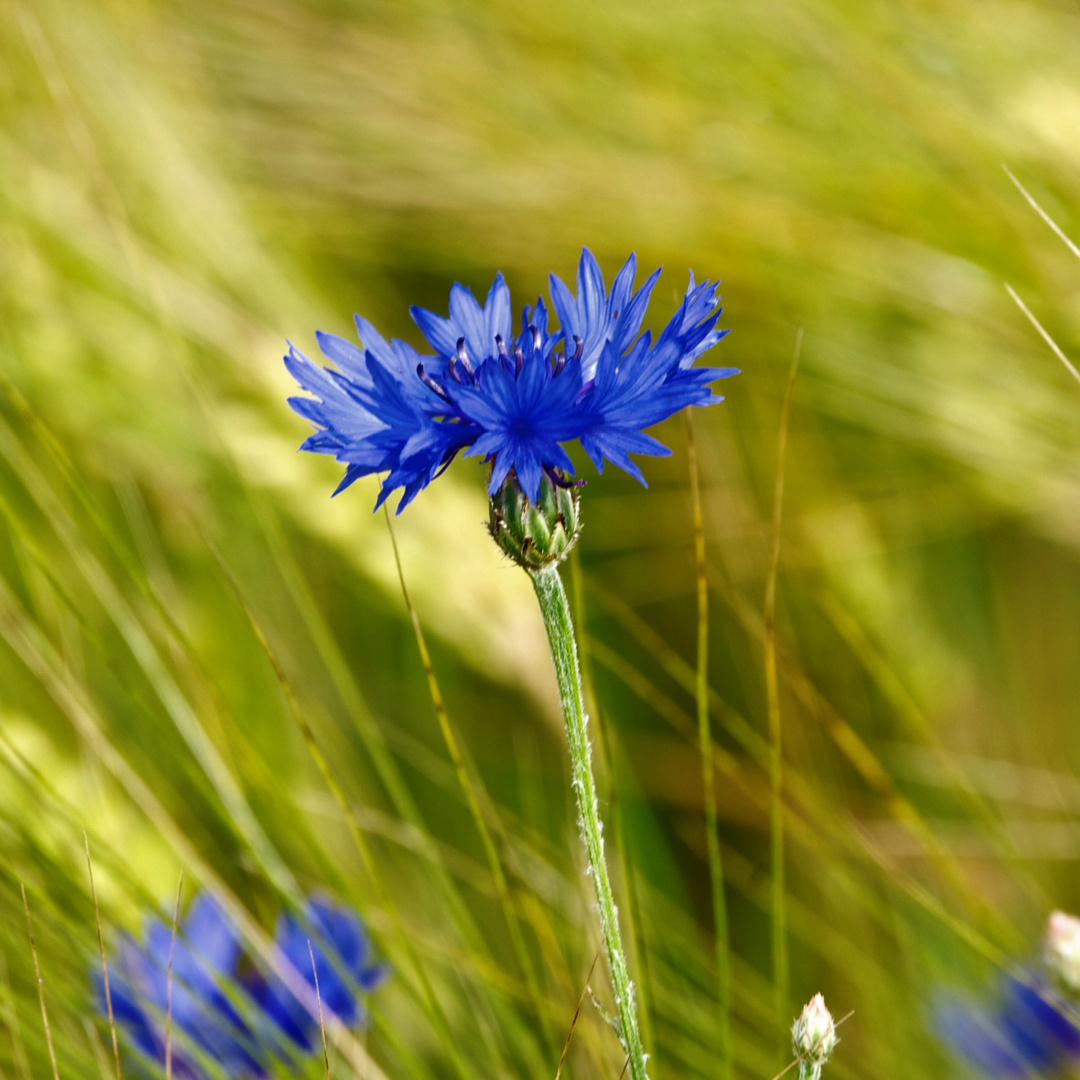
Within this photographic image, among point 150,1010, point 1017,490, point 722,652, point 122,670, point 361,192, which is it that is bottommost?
point 150,1010

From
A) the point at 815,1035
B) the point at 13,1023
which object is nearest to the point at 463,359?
the point at 815,1035

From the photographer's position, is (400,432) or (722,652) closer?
(400,432)

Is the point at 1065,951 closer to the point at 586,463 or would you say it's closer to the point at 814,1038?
the point at 814,1038

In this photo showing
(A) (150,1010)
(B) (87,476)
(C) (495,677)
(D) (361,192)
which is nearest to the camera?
(A) (150,1010)

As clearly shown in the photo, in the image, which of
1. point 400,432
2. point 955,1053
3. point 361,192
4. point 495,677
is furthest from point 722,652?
point 400,432

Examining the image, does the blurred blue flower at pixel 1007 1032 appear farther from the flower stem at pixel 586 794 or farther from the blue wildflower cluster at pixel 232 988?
the flower stem at pixel 586 794

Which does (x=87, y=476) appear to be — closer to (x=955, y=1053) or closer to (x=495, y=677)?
(x=495, y=677)
